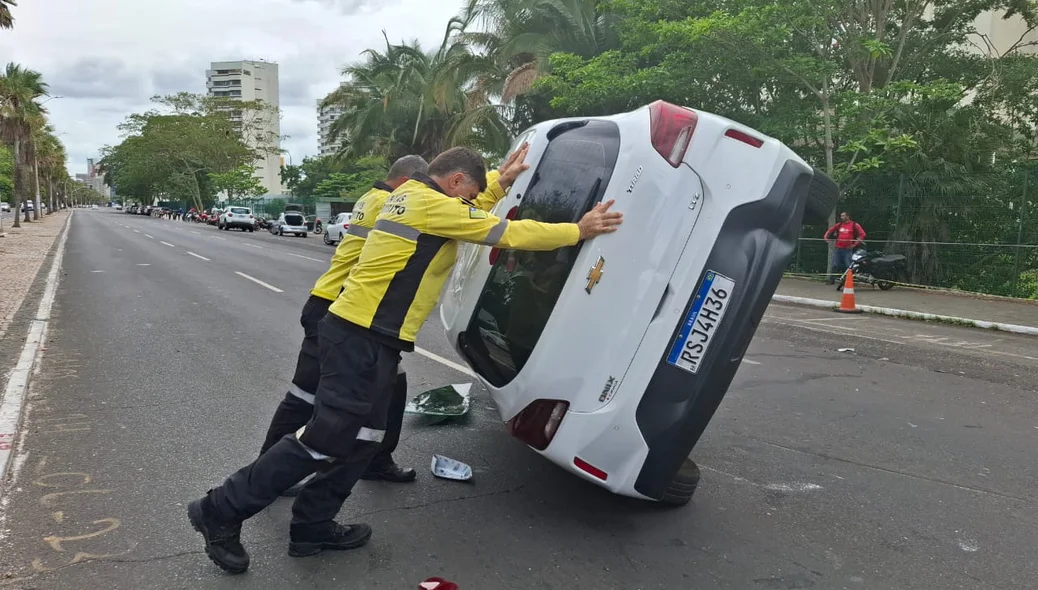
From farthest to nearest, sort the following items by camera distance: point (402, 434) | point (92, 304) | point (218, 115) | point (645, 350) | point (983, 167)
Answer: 1. point (218, 115)
2. point (983, 167)
3. point (92, 304)
4. point (402, 434)
5. point (645, 350)

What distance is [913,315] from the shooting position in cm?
1147

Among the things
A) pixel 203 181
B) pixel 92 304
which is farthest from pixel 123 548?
pixel 203 181

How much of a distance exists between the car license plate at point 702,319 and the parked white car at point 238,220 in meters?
45.8

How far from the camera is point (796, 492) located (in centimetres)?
396

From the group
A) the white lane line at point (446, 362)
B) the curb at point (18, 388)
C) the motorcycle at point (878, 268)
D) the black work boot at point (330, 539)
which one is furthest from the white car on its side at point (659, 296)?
the motorcycle at point (878, 268)

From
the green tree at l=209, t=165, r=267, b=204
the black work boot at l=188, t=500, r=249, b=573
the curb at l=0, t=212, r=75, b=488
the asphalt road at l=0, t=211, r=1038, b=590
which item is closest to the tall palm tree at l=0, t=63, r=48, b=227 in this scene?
the green tree at l=209, t=165, r=267, b=204

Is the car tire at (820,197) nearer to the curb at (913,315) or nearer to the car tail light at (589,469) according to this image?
the car tail light at (589,469)

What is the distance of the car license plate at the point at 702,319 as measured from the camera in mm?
3031

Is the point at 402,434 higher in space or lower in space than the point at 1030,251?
lower

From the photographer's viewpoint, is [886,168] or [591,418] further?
[886,168]

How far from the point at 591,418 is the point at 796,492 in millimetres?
1610

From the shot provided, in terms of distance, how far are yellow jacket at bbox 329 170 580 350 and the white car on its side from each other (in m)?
0.28

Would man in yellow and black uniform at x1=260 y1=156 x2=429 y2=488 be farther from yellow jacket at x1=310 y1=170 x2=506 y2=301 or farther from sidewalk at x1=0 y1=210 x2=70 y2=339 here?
sidewalk at x1=0 y1=210 x2=70 y2=339

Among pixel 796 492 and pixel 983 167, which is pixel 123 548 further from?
pixel 983 167
